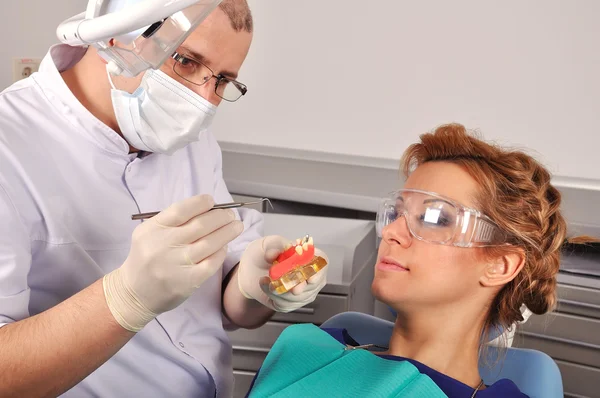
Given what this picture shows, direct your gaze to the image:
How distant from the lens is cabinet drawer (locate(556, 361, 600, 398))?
2.14m

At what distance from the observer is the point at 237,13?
4.58 ft

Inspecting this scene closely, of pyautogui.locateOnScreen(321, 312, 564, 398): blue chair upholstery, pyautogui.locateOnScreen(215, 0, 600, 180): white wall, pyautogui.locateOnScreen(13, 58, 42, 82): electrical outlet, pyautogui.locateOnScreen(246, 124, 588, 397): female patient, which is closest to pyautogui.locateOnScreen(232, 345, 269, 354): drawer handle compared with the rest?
pyautogui.locateOnScreen(321, 312, 564, 398): blue chair upholstery

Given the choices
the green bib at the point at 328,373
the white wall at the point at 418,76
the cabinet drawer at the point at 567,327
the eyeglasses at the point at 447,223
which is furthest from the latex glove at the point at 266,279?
the white wall at the point at 418,76

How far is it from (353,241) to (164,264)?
1.28 m

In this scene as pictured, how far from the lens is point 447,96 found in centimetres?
286

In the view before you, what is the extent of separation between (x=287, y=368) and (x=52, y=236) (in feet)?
1.98

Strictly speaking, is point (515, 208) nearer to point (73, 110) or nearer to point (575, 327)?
point (575, 327)

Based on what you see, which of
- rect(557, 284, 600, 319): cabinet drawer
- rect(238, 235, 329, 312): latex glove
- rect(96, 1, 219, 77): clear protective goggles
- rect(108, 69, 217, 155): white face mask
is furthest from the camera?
rect(557, 284, 600, 319): cabinet drawer

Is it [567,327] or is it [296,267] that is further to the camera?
[567,327]

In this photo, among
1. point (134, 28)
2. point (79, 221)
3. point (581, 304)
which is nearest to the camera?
point (134, 28)

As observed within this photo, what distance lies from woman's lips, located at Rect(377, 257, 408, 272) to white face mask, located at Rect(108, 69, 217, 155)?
1.70ft

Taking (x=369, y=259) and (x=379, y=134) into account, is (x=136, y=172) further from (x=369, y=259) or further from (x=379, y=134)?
(x=379, y=134)

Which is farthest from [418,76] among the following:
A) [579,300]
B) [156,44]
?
[156,44]

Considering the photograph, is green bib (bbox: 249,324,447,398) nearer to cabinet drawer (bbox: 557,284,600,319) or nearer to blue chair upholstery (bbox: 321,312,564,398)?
blue chair upholstery (bbox: 321,312,564,398)
